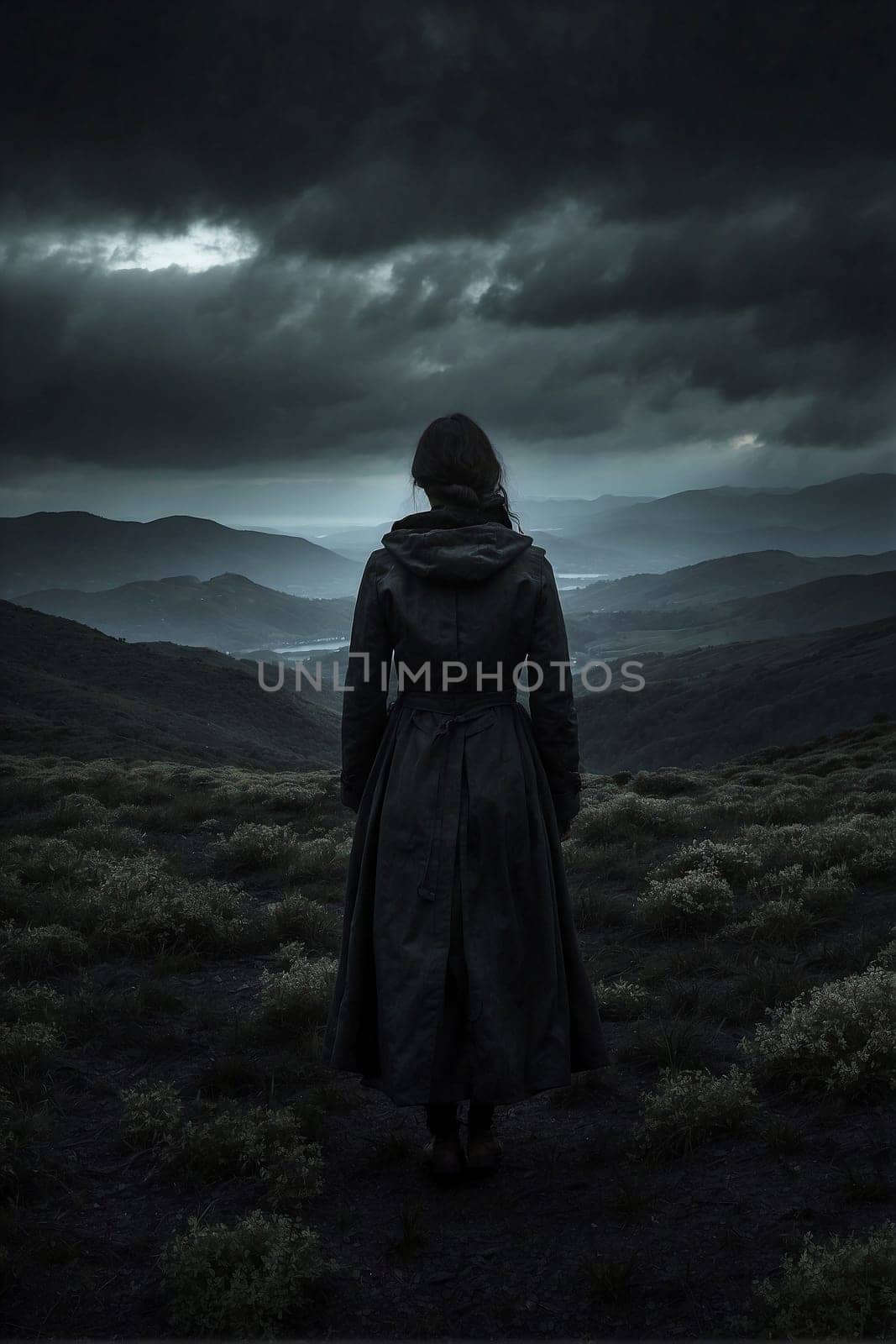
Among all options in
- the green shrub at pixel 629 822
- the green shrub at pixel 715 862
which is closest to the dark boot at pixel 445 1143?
the green shrub at pixel 715 862

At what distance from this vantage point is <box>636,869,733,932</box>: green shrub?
6.89 meters

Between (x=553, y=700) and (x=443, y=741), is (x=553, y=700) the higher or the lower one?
the higher one

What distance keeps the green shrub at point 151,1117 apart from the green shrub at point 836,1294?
2784 millimetres

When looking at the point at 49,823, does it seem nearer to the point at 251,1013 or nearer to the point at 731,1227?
the point at 251,1013

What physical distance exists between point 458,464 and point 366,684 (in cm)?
109

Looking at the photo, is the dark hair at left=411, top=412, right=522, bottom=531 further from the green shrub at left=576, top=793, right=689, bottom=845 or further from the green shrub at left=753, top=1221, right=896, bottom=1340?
the green shrub at left=576, top=793, right=689, bottom=845

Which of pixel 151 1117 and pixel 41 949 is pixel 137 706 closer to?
pixel 41 949

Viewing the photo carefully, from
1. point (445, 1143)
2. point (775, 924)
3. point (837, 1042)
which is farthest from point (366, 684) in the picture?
point (775, 924)

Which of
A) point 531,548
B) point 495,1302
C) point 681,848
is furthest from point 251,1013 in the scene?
point 681,848

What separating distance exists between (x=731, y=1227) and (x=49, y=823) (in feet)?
33.2

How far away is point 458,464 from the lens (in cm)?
383

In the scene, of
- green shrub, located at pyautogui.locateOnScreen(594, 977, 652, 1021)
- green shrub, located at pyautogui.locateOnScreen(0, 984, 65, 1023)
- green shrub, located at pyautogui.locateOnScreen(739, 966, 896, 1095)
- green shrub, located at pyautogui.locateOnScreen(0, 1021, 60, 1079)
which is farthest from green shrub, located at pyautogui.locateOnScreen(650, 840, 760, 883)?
green shrub, located at pyautogui.locateOnScreen(0, 1021, 60, 1079)

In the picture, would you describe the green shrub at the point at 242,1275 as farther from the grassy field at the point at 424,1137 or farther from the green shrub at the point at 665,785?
the green shrub at the point at 665,785

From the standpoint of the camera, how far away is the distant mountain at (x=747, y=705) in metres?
91.4
